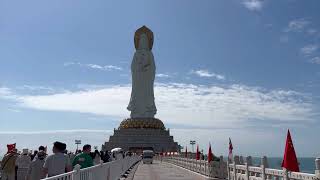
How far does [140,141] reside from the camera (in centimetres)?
7469

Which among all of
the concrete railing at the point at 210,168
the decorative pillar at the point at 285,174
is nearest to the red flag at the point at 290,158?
the decorative pillar at the point at 285,174

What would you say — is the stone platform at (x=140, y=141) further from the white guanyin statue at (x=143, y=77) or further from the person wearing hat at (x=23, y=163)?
the person wearing hat at (x=23, y=163)

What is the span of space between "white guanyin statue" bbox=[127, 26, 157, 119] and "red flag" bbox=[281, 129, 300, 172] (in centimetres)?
6354

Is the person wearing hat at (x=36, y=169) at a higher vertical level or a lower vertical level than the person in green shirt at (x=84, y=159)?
lower

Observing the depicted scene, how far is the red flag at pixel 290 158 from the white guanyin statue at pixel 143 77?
63.5 metres

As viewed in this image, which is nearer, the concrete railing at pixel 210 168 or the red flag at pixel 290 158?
the red flag at pixel 290 158

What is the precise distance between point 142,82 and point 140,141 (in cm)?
979

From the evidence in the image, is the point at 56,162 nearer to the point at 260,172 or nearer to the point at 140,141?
the point at 260,172

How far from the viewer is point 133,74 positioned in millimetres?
75125

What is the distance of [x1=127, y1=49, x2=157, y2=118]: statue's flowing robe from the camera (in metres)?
74.5

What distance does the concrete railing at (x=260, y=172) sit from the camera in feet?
32.2

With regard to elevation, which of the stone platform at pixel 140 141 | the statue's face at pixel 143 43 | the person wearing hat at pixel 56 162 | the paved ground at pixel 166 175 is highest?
the statue's face at pixel 143 43

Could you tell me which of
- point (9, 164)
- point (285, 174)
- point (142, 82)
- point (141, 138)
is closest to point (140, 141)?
point (141, 138)

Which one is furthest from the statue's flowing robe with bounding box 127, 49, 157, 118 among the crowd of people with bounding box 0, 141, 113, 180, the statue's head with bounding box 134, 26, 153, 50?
the crowd of people with bounding box 0, 141, 113, 180
